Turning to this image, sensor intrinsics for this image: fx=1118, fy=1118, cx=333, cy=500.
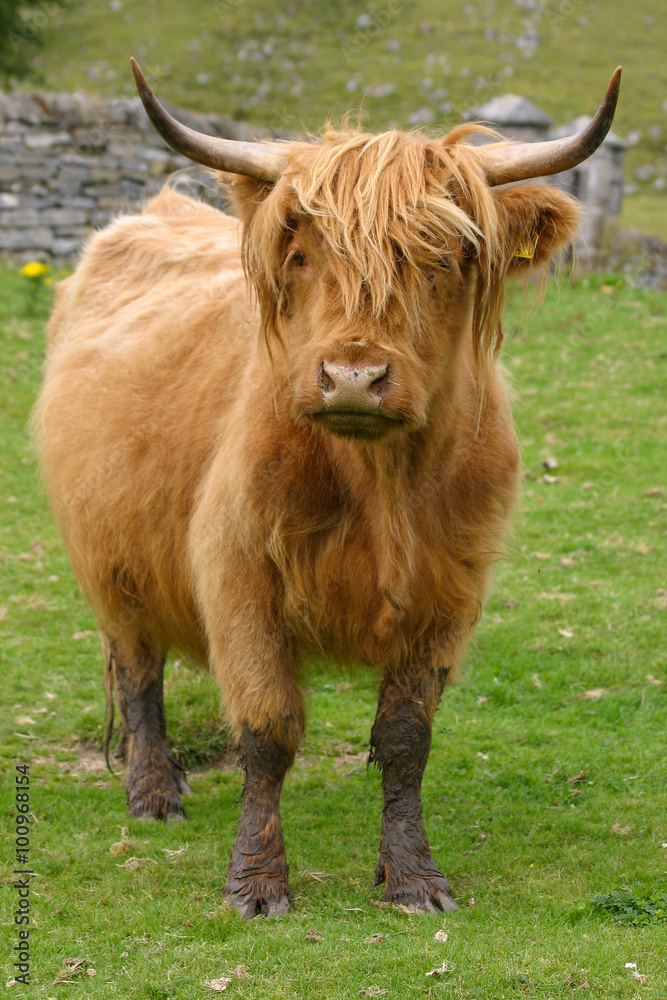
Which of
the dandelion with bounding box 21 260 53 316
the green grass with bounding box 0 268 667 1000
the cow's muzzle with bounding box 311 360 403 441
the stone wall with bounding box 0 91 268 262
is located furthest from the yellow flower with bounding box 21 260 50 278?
the cow's muzzle with bounding box 311 360 403 441

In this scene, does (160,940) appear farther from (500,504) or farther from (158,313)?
(158,313)

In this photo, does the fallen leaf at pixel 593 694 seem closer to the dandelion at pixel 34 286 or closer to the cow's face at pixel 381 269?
the cow's face at pixel 381 269

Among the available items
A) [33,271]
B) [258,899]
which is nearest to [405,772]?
[258,899]

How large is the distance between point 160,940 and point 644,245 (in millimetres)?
14718

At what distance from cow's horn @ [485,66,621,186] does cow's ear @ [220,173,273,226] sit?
2.32 feet

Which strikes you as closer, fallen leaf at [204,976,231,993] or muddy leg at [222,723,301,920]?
fallen leaf at [204,976,231,993]

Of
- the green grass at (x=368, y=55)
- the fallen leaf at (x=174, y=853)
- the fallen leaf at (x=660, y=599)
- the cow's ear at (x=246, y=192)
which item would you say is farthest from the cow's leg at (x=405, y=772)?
the green grass at (x=368, y=55)

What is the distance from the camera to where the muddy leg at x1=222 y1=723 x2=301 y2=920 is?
371 cm

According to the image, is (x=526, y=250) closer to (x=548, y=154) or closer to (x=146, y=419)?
(x=548, y=154)

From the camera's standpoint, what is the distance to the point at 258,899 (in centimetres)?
369

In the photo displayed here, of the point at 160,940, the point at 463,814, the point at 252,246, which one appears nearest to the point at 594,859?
the point at 463,814

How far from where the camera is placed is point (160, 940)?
342 centimetres

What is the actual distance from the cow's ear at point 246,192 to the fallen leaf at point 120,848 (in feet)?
7.53

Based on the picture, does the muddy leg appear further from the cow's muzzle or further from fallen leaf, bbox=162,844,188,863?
the cow's muzzle
